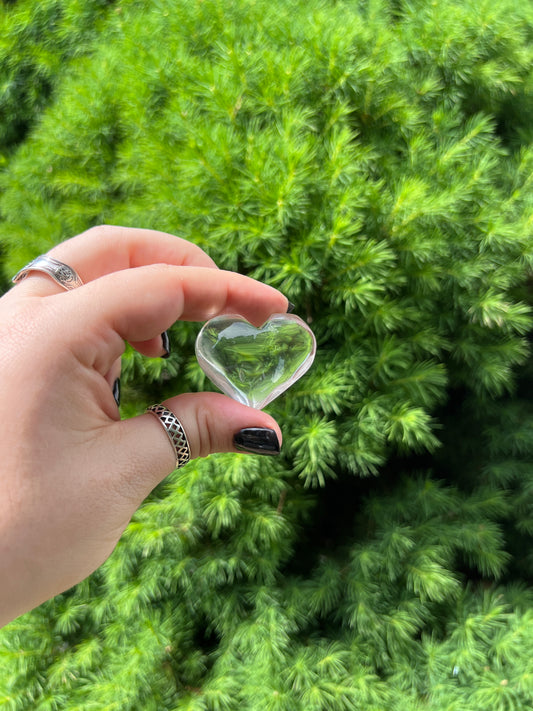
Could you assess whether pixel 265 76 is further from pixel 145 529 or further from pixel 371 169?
pixel 145 529

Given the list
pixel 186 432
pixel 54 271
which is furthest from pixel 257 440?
pixel 54 271

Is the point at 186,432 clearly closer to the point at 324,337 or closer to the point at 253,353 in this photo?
the point at 253,353

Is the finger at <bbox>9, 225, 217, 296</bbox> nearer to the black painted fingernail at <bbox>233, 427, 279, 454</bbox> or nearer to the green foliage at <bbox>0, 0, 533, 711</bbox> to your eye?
the green foliage at <bbox>0, 0, 533, 711</bbox>

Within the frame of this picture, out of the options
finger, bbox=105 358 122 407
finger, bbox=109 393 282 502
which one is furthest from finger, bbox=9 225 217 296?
finger, bbox=109 393 282 502

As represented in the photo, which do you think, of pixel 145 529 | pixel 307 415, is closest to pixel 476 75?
pixel 307 415

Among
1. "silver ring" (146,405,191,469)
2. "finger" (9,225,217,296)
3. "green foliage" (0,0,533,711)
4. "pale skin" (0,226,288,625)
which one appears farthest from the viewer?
"green foliage" (0,0,533,711)

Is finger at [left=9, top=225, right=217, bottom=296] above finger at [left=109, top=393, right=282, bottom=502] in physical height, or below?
above
